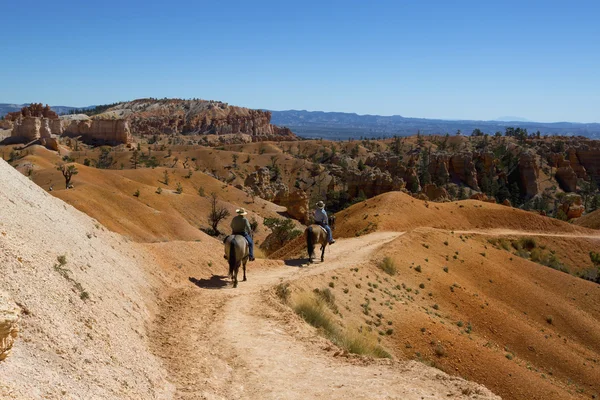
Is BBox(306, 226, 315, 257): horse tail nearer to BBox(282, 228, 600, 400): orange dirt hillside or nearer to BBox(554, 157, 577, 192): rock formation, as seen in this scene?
BBox(282, 228, 600, 400): orange dirt hillside

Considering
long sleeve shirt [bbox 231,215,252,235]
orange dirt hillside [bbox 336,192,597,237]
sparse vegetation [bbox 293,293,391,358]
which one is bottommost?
orange dirt hillside [bbox 336,192,597,237]

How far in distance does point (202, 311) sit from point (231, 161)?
82755mm

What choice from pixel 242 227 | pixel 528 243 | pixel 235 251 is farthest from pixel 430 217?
pixel 235 251

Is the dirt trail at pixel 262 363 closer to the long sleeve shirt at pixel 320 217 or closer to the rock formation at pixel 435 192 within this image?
the long sleeve shirt at pixel 320 217

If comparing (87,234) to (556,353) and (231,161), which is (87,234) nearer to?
(556,353)

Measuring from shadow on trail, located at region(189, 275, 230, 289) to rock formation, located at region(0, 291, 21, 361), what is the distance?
31.4ft

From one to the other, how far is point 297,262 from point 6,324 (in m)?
15.0

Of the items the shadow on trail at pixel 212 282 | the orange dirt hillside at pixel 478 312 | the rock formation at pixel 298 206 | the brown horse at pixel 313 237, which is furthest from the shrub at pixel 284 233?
the rock formation at pixel 298 206

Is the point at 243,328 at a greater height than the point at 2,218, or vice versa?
the point at 2,218

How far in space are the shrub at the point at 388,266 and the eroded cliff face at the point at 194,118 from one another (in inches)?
4786

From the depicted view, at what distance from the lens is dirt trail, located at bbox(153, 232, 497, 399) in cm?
811

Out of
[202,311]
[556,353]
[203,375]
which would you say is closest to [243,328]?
[202,311]

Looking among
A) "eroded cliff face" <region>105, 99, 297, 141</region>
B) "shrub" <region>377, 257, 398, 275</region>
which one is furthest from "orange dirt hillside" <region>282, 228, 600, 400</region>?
"eroded cliff face" <region>105, 99, 297, 141</region>

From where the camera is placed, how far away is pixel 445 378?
901cm
